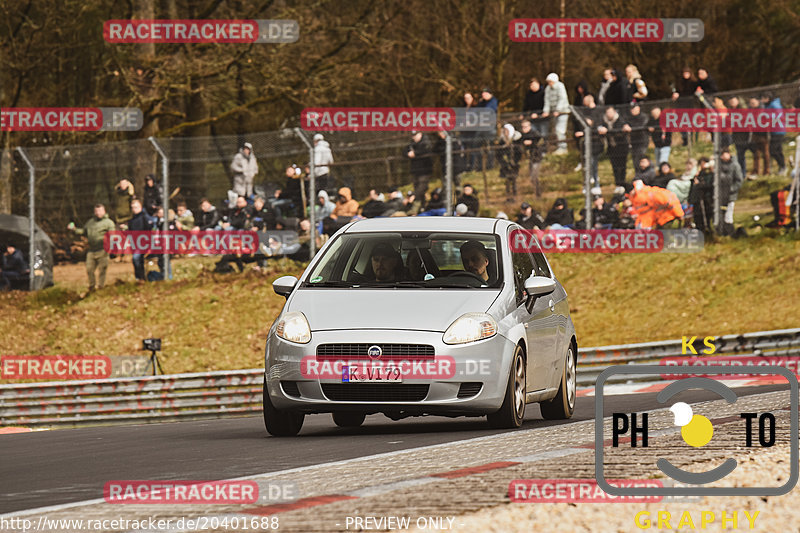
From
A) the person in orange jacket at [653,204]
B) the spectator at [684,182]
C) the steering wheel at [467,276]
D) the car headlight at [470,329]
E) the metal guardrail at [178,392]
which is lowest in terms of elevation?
the metal guardrail at [178,392]

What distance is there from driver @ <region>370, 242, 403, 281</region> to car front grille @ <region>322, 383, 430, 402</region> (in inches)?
44.0

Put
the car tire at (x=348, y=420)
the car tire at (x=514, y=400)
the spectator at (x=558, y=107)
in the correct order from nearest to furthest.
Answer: the car tire at (x=514, y=400)
the car tire at (x=348, y=420)
the spectator at (x=558, y=107)

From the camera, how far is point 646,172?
2416cm

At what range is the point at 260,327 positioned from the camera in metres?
26.8

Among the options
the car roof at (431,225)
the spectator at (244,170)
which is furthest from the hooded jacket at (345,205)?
the car roof at (431,225)

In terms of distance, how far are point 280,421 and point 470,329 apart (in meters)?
1.72

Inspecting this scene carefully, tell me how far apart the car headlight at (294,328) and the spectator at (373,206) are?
607 inches

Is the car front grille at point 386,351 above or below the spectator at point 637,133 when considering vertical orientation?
below

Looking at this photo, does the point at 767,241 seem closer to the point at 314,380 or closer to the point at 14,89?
the point at 314,380

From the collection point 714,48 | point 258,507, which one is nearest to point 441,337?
point 258,507

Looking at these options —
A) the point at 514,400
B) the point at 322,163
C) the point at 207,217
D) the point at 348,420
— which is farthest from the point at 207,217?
the point at 514,400

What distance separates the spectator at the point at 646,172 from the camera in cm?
2405

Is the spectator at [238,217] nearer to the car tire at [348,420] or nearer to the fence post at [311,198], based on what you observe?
the fence post at [311,198]

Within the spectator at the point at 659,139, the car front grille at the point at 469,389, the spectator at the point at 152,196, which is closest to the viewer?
the car front grille at the point at 469,389
